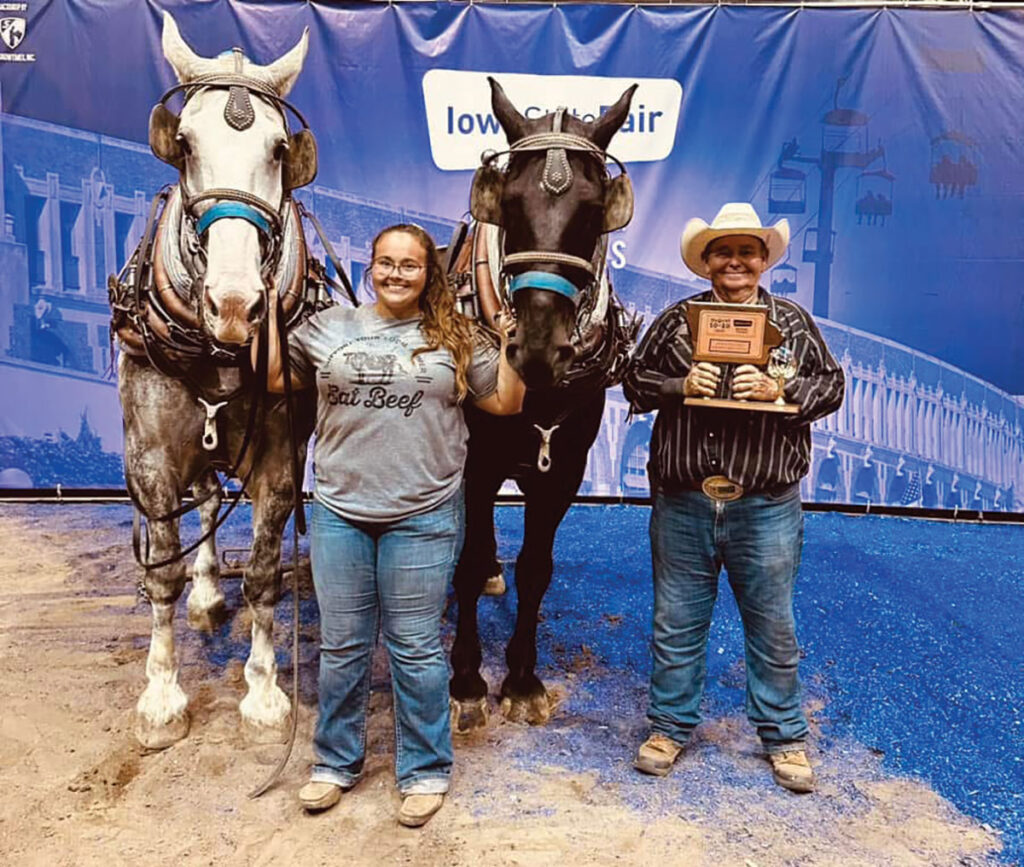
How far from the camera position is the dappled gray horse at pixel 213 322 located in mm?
2363

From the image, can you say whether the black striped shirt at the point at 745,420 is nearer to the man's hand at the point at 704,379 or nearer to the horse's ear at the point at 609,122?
the man's hand at the point at 704,379

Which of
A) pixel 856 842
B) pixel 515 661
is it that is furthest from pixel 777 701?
pixel 515 661

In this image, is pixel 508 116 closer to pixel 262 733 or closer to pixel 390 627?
pixel 390 627

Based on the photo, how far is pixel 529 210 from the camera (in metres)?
2.34

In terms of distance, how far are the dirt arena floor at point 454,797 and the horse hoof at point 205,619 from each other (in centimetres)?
33

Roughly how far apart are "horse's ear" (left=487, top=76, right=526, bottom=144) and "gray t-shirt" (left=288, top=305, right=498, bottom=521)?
69cm

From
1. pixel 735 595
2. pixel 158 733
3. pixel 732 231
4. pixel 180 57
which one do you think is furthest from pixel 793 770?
pixel 180 57

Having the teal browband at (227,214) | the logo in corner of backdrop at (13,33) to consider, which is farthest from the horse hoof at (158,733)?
the logo in corner of backdrop at (13,33)

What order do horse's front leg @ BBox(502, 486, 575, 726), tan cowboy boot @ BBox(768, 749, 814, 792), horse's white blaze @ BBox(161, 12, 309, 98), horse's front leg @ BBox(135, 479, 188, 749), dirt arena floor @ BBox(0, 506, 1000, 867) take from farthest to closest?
horse's front leg @ BBox(502, 486, 575, 726), horse's front leg @ BBox(135, 479, 188, 749), tan cowboy boot @ BBox(768, 749, 814, 792), horse's white blaze @ BBox(161, 12, 309, 98), dirt arena floor @ BBox(0, 506, 1000, 867)

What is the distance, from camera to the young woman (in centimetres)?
234

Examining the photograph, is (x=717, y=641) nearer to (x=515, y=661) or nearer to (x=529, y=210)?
(x=515, y=661)

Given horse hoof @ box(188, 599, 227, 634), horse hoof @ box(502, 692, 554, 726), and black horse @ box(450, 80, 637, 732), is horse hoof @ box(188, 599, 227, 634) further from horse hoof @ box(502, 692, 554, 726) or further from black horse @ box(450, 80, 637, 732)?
horse hoof @ box(502, 692, 554, 726)

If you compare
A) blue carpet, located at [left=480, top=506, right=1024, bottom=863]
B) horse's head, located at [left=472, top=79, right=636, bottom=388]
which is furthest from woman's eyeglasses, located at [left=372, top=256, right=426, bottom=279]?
blue carpet, located at [left=480, top=506, right=1024, bottom=863]

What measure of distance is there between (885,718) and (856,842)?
0.92 meters
